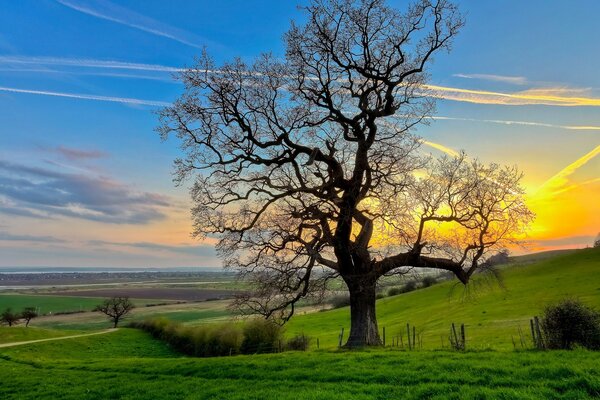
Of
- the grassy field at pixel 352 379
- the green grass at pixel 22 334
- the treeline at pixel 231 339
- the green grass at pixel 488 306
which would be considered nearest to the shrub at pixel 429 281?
the green grass at pixel 488 306

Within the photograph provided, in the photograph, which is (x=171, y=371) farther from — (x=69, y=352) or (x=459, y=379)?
(x=69, y=352)

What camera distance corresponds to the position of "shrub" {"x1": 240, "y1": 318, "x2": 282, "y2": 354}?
38.2m

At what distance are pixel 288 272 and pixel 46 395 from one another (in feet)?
39.6

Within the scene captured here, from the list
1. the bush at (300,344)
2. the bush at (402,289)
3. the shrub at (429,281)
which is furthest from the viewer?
the bush at (402,289)

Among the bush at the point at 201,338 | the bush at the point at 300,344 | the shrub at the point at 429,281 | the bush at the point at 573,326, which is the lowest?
the bush at the point at 201,338

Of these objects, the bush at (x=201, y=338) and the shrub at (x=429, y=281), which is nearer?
the bush at (x=201, y=338)

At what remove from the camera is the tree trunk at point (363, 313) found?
21.7 m

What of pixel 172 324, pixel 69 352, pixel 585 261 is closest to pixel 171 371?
pixel 69 352

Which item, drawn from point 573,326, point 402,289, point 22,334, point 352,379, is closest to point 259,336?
point 352,379

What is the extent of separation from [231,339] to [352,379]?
Result: 33.8m

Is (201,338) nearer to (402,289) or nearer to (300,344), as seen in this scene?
(300,344)

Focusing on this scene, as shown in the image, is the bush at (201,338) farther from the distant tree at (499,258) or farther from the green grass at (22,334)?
the distant tree at (499,258)

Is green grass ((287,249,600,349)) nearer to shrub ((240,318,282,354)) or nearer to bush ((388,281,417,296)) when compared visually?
shrub ((240,318,282,354))

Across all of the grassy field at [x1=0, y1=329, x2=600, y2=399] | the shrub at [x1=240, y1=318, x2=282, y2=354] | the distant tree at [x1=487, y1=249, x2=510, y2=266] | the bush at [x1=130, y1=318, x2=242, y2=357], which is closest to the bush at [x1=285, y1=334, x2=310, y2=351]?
the shrub at [x1=240, y1=318, x2=282, y2=354]
